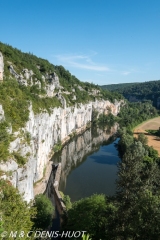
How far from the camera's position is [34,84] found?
1553 inches

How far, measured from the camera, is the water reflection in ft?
86.8

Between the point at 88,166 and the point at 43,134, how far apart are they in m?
10.1

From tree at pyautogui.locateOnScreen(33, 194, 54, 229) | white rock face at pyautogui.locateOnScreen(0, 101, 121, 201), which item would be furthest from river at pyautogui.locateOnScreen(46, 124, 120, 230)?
white rock face at pyautogui.locateOnScreen(0, 101, 121, 201)

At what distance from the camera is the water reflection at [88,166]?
26.5 m

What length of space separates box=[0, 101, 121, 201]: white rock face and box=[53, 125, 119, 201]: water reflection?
3393mm

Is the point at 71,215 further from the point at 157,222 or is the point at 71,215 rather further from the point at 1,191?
the point at 157,222

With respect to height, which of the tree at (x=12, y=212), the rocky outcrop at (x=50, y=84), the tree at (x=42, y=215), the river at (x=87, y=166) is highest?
the rocky outcrop at (x=50, y=84)

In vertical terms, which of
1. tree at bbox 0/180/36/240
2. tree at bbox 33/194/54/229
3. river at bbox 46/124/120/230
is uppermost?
tree at bbox 0/180/36/240

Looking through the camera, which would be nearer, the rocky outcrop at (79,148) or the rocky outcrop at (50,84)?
the rocky outcrop at (79,148)

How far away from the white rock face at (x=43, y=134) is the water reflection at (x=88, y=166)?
11.1 feet

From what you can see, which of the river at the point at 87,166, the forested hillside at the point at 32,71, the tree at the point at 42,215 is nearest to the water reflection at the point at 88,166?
the river at the point at 87,166

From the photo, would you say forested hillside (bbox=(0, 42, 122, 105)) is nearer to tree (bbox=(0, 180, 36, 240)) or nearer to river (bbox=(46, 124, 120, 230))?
river (bbox=(46, 124, 120, 230))

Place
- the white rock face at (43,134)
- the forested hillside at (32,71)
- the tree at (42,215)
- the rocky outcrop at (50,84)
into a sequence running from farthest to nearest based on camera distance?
the rocky outcrop at (50,84) < the forested hillside at (32,71) < the tree at (42,215) < the white rock face at (43,134)

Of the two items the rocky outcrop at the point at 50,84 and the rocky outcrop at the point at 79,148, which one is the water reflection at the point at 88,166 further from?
the rocky outcrop at the point at 50,84
